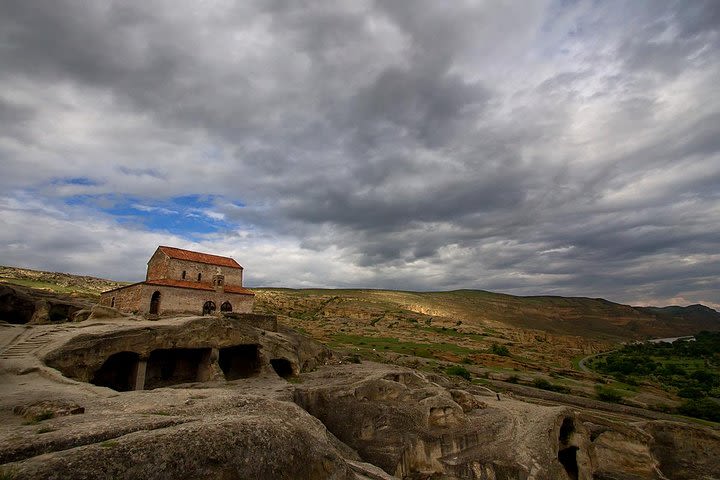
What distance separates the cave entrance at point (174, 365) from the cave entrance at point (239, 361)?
1.76m

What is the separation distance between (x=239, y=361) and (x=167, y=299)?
1638 cm

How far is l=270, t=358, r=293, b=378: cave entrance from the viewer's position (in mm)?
26047

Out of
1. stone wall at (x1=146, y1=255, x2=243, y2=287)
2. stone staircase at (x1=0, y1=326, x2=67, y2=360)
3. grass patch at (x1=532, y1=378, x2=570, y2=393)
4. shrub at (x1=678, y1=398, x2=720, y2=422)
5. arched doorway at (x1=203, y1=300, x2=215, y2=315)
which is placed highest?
stone wall at (x1=146, y1=255, x2=243, y2=287)

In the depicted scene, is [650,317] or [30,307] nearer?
[30,307]

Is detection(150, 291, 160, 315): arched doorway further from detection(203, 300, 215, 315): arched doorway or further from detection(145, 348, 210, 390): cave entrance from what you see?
detection(145, 348, 210, 390): cave entrance

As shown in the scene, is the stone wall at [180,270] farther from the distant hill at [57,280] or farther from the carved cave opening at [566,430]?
the carved cave opening at [566,430]

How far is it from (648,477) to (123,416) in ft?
86.2

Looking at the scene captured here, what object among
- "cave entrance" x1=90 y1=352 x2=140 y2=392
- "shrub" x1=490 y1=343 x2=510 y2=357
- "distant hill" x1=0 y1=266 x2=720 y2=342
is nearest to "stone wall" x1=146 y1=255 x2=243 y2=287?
"distant hill" x1=0 y1=266 x2=720 y2=342

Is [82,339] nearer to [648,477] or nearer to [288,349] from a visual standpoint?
[288,349]

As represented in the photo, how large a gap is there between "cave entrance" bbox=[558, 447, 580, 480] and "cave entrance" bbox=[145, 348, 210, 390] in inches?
822

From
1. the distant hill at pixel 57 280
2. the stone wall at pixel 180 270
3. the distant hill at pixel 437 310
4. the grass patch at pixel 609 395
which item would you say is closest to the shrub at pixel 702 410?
the grass patch at pixel 609 395

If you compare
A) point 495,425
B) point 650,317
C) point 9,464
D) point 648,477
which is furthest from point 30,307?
point 650,317

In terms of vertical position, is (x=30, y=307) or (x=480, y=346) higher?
(x=30, y=307)

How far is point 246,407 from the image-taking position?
11953 mm
